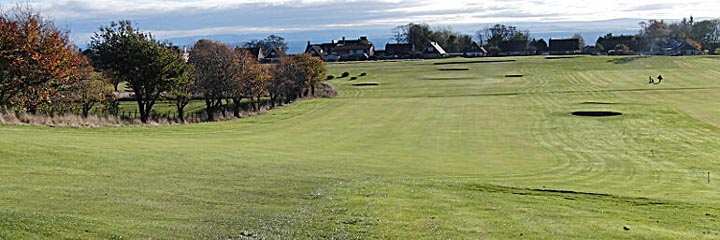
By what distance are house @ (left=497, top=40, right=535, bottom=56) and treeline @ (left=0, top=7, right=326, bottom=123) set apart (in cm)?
11850

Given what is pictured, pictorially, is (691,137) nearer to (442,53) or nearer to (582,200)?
(582,200)

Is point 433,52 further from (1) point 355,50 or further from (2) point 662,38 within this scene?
(2) point 662,38

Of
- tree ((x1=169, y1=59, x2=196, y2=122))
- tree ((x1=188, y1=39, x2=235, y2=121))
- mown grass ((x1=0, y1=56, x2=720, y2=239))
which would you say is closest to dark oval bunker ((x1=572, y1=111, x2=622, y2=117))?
mown grass ((x1=0, y1=56, x2=720, y2=239))

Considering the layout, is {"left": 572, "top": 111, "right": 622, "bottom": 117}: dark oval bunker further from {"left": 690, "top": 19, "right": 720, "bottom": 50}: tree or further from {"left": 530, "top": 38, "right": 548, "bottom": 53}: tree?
{"left": 690, "top": 19, "right": 720, "bottom": 50}: tree

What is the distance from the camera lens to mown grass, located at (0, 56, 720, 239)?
39.4 ft

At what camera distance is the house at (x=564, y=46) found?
179 metres

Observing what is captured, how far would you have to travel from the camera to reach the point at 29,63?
39.9 m

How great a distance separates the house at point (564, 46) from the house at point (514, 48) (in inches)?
204

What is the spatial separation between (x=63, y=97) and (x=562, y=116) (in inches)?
1344

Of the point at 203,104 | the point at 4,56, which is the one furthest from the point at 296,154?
the point at 203,104

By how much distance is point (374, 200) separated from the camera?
49.5 feet

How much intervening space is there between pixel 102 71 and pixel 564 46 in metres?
147

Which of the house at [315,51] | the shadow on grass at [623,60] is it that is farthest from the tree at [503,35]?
the shadow on grass at [623,60]

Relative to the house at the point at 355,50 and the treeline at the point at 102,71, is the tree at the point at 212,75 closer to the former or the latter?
the treeline at the point at 102,71
